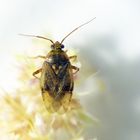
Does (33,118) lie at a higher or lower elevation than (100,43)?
lower

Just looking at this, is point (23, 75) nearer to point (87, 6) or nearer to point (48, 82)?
point (48, 82)

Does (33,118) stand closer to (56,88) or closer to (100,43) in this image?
(56,88)

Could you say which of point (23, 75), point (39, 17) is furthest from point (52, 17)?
point (23, 75)

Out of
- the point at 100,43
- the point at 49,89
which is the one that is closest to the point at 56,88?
the point at 49,89
